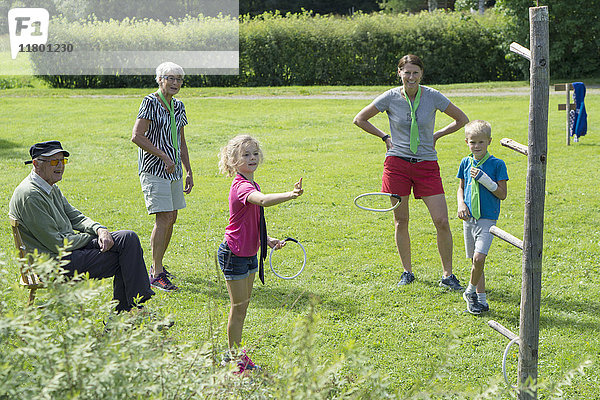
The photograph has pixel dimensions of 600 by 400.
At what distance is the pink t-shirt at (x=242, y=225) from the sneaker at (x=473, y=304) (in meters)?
2.17

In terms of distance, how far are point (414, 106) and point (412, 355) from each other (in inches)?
91.8

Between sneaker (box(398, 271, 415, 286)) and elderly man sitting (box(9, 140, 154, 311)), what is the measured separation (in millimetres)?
2491

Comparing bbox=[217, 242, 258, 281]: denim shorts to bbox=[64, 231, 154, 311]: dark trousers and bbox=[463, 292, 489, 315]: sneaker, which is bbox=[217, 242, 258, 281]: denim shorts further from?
bbox=[463, 292, 489, 315]: sneaker

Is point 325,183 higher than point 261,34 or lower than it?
lower

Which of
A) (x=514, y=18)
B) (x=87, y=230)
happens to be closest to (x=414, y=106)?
(x=87, y=230)

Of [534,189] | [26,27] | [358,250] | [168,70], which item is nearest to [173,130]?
[168,70]

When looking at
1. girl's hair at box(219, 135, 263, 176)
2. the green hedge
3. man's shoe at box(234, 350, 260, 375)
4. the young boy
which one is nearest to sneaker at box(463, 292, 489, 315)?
the young boy

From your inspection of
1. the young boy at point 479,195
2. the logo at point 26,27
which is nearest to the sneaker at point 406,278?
the young boy at point 479,195

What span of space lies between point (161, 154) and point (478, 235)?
2.94 meters

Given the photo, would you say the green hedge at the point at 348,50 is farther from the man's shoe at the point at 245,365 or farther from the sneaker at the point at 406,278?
the man's shoe at the point at 245,365

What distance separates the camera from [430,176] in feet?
21.7

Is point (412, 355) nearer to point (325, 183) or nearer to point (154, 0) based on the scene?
point (325, 183)

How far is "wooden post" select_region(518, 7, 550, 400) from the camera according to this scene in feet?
12.1

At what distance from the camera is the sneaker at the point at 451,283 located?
22.0ft
